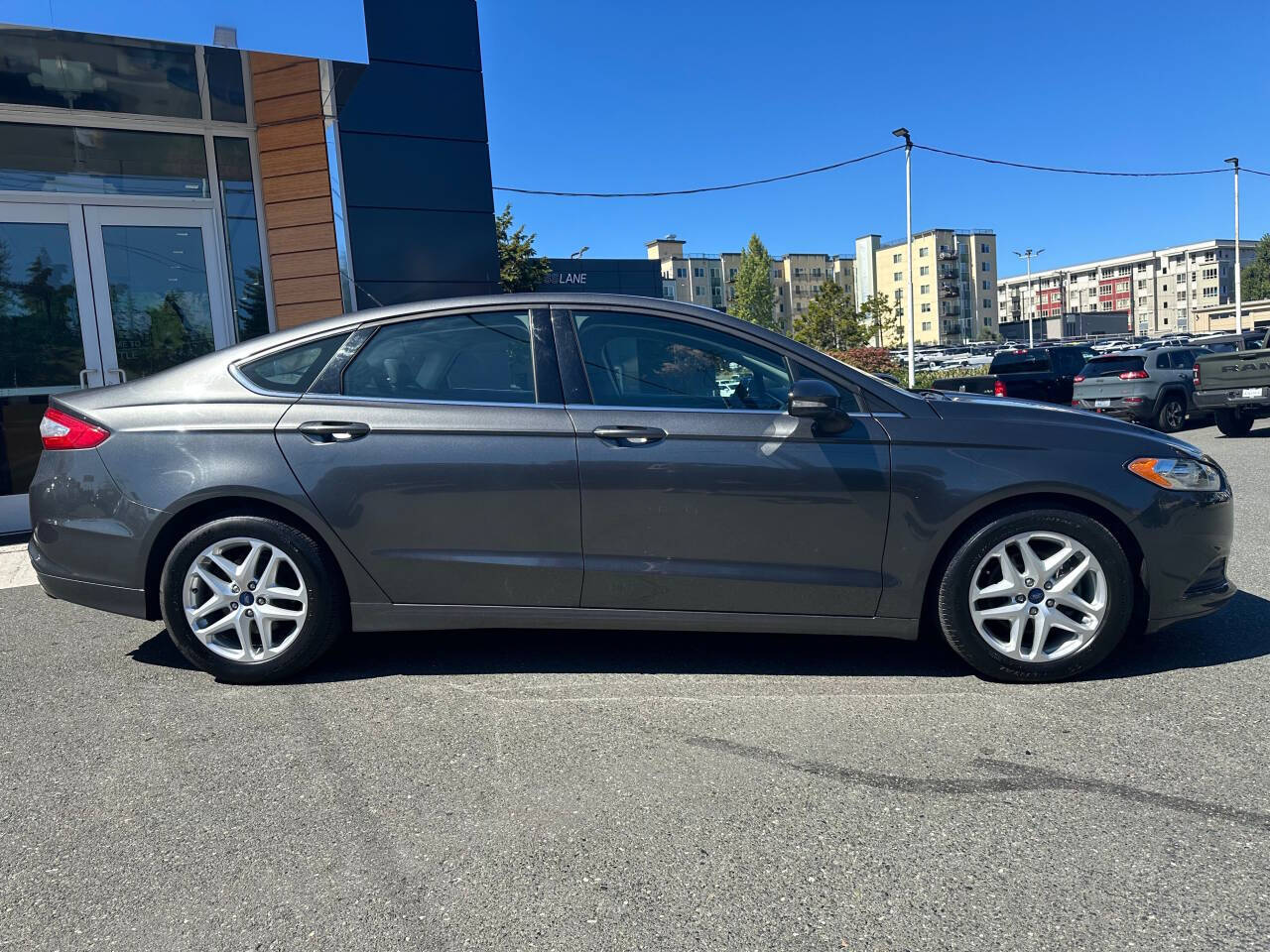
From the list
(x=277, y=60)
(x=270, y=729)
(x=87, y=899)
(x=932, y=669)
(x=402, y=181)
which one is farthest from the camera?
(x=402, y=181)

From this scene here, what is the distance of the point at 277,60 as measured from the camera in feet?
23.9

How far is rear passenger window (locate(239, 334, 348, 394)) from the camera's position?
12.2 ft

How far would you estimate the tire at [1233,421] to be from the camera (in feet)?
44.5

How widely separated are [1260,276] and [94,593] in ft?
345

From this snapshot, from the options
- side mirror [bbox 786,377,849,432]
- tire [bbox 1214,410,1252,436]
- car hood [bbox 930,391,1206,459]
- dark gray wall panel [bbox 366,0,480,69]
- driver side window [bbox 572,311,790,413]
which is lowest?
tire [bbox 1214,410,1252,436]

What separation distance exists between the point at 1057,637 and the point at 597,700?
5.87ft

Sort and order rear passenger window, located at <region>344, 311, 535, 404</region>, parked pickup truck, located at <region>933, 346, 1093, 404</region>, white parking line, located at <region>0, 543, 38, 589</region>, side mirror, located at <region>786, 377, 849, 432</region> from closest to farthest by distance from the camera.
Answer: side mirror, located at <region>786, 377, 849, 432</region>, rear passenger window, located at <region>344, 311, 535, 404</region>, white parking line, located at <region>0, 543, 38, 589</region>, parked pickup truck, located at <region>933, 346, 1093, 404</region>

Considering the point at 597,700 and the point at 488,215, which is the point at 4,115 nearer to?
the point at 488,215

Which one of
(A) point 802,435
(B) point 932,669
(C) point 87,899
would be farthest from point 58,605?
(B) point 932,669

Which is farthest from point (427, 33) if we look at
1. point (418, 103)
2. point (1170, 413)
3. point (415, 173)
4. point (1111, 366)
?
point (1170, 413)

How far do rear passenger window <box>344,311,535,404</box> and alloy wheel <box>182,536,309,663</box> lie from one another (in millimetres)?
735

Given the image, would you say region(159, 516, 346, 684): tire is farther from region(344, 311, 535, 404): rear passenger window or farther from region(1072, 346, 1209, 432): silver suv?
region(1072, 346, 1209, 432): silver suv

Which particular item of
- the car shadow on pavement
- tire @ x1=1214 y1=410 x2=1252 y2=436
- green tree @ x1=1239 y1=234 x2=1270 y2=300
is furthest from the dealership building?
green tree @ x1=1239 y1=234 x2=1270 y2=300

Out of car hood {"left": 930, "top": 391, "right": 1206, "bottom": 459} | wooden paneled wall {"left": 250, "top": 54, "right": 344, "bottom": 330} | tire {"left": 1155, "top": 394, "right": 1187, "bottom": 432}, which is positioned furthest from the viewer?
tire {"left": 1155, "top": 394, "right": 1187, "bottom": 432}
